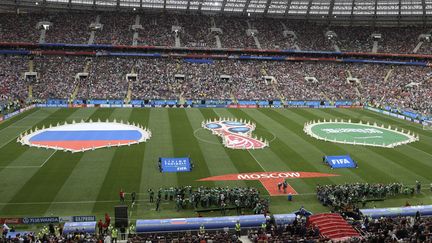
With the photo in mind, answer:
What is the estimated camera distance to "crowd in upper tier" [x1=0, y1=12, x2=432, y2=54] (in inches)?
3649

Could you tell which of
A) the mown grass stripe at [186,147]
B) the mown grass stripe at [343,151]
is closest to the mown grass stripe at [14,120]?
the mown grass stripe at [186,147]

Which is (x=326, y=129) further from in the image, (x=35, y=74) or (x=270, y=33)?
(x=35, y=74)

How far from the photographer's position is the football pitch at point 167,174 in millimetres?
30688

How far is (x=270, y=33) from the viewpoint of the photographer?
341 ft

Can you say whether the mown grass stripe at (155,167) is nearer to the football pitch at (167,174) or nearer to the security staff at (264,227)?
the football pitch at (167,174)

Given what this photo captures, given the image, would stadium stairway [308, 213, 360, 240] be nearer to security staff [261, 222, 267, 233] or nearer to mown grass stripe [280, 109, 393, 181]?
security staff [261, 222, 267, 233]

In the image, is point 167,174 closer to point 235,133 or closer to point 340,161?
point 340,161

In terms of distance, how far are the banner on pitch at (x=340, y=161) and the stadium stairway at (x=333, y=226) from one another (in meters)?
13.2

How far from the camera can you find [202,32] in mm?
99938

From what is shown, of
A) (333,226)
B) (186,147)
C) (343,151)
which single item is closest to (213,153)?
(186,147)

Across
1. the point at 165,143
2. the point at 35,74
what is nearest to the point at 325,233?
the point at 165,143

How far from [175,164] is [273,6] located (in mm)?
74853

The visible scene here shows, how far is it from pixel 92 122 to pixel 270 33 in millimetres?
60155

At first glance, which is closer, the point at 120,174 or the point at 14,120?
the point at 120,174
